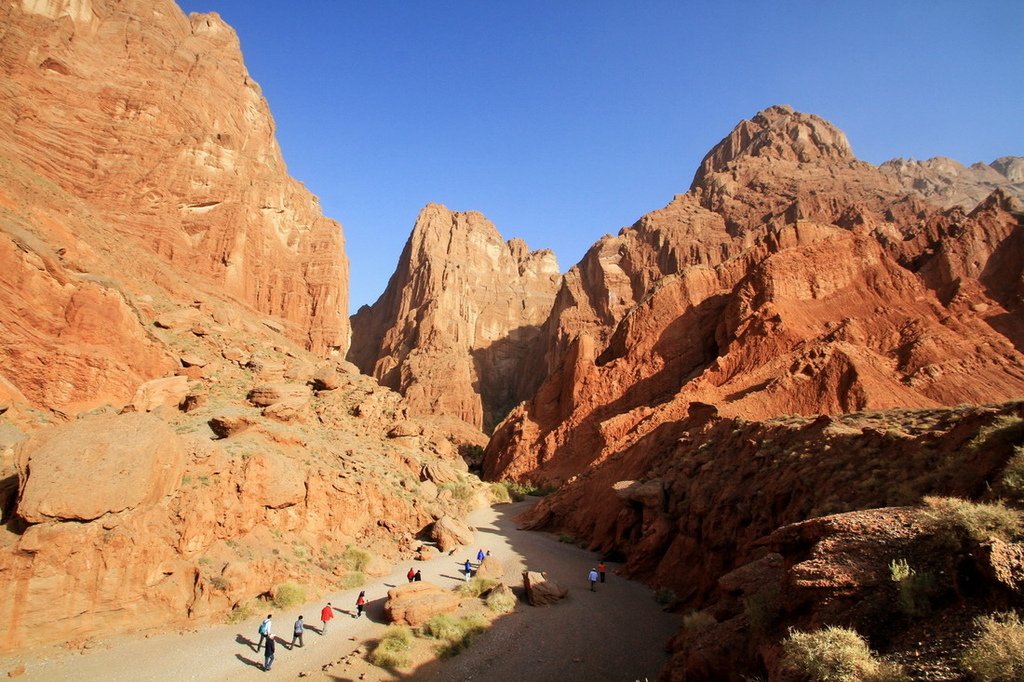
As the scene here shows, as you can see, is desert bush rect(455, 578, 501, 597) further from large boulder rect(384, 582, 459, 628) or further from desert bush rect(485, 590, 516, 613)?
large boulder rect(384, 582, 459, 628)

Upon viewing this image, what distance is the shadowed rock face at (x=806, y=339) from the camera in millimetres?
29438

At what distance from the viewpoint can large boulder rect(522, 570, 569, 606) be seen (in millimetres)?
17547

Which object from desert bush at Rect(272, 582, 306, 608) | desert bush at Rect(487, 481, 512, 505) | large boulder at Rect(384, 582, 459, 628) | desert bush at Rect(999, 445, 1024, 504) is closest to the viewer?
desert bush at Rect(999, 445, 1024, 504)

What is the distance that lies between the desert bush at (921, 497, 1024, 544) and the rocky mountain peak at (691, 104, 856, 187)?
9648 cm

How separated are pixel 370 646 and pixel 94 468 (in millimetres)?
9174

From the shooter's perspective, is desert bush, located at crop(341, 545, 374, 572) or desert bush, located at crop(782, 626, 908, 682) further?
desert bush, located at crop(341, 545, 374, 572)

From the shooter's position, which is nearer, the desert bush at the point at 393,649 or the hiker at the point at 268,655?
the hiker at the point at 268,655

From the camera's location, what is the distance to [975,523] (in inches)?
241

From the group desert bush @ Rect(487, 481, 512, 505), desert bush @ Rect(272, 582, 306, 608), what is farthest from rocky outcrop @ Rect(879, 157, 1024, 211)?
desert bush @ Rect(272, 582, 306, 608)

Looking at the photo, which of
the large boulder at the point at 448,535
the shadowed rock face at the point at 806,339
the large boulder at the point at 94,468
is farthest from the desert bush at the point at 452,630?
the shadowed rock face at the point at 806,339

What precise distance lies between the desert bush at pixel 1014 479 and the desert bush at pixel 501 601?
13.8m

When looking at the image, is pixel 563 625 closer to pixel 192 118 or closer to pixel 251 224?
pixel 251 224

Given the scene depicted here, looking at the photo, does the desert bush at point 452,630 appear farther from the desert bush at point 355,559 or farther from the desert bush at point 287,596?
the desert bush at point 355,559

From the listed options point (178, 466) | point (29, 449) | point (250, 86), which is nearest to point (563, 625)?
point (178, 466)
